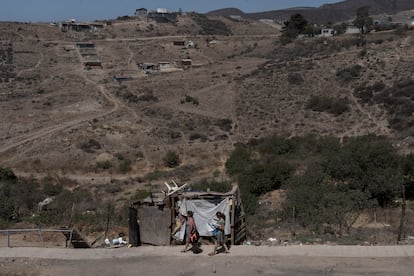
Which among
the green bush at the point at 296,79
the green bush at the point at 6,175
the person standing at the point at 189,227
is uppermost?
the green bush at the point at 296,79

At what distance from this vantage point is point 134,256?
13195mm

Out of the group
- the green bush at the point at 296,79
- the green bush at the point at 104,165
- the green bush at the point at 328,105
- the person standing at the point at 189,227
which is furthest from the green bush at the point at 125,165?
the green bush at the point at 296,79

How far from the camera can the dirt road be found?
12125 millimetres

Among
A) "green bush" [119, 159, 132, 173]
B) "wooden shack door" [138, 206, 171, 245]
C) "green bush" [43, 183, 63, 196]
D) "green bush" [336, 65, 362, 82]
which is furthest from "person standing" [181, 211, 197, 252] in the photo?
"green bush" [336, 65, 362, 82]

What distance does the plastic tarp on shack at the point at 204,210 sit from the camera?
13547 mm

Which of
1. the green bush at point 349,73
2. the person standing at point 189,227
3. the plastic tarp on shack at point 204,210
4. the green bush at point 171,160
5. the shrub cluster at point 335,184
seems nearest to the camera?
the person standing at point 189,227

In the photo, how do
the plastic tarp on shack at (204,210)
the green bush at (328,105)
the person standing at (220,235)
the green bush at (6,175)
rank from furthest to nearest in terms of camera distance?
the green bush at (328,105) → the green bush at (6,175) → the plastic tarp on shack at (204,210) → the person standing at (220,235)

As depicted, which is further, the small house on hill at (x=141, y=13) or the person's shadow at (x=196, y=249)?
the small house on hill at (x=141, y=13)

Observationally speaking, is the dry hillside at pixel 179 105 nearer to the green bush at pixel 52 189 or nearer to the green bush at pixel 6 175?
the green bush at pixel 52 189

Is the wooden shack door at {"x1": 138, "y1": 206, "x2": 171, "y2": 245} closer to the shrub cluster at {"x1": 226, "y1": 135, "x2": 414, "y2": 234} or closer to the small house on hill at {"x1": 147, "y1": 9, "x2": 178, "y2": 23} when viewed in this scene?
the shrub cluster at {"x1": 226, "y1": 135, "x2": 414, "y2": 234}

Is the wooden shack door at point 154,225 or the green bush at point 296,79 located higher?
the green bush at point 296,79

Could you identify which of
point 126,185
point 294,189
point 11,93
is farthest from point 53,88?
point 294,189

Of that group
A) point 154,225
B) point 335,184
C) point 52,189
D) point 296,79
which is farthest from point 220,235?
point 296,79

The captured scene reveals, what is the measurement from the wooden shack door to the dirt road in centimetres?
39
